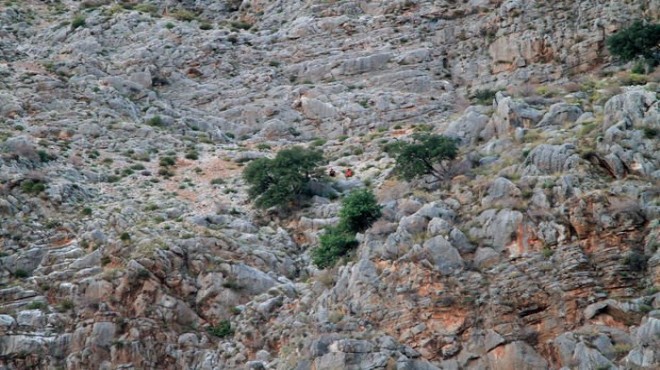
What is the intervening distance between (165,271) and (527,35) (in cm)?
2276

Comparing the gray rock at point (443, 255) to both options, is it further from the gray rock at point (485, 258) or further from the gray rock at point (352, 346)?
the gray rock at point (352, 346)

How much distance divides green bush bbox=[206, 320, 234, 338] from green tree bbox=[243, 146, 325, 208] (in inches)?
269

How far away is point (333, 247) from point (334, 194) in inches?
275

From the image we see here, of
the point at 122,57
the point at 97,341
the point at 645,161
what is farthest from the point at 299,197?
the point at 122,57

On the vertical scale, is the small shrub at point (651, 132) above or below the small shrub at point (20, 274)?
above

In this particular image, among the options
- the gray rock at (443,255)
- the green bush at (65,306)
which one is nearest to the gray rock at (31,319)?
the green bush at (65,306)

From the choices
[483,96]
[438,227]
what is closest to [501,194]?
[438,227]

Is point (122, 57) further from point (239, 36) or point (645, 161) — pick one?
point (645, 161)

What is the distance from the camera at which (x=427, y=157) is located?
134ft

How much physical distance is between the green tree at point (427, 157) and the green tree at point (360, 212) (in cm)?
228

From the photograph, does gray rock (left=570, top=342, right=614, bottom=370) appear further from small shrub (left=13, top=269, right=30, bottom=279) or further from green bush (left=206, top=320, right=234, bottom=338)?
small shrub (left=13, top=269, right=30, bottom=279)

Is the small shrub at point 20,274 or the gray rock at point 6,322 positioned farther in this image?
the small shrub at point 20,274

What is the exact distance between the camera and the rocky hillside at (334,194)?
33.4 m

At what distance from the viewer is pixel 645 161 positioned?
35594 millimetres
